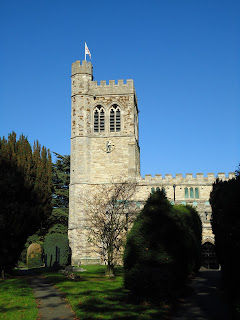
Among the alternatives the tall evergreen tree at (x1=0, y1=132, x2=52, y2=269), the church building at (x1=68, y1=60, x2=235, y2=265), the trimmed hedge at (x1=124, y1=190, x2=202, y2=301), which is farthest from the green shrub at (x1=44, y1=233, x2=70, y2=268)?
the trimmed hedge at (x1=124, y1=190, x2=202, y2=301)

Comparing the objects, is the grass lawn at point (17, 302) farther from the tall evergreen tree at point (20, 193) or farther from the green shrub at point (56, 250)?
the green shrub at point (56, 250)

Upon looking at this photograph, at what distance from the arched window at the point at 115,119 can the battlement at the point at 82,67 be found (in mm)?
5144

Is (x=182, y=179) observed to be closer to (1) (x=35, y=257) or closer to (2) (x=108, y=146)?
(2) (x=108, y=146)

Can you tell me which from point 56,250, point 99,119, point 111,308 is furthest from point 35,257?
point 111,308

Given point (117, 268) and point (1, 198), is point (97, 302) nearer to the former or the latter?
point (1, 198)

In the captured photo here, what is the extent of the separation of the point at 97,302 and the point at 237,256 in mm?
5650

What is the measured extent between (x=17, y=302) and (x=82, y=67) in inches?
1337

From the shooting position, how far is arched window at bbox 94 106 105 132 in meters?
43.0

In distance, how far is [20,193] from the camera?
22.3 metres

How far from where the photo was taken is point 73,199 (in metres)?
39.2

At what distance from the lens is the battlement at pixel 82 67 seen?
43.8m

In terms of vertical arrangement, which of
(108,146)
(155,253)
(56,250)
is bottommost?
(56,250)

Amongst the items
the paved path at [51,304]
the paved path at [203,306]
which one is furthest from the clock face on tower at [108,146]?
the paved path at [203,306]

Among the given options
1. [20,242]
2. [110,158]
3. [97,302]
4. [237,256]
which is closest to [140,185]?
[110,158]
